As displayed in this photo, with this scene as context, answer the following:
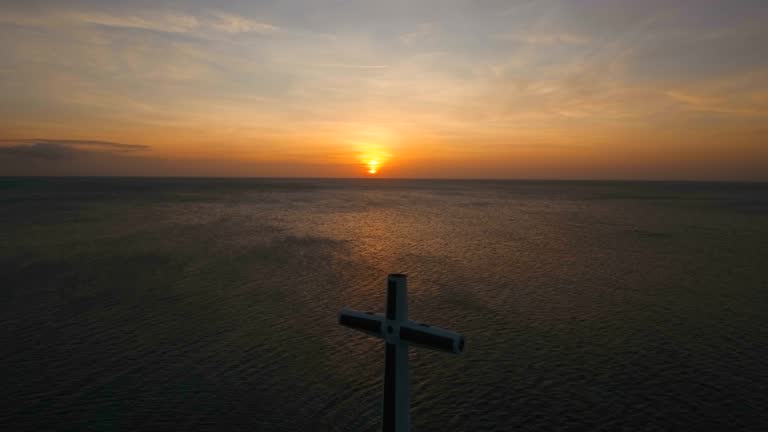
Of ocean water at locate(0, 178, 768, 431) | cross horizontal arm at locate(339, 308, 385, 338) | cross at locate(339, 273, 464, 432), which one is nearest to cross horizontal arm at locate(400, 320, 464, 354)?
cross at locate(339, 273, 464, 432)

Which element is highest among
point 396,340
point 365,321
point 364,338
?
point 365,321

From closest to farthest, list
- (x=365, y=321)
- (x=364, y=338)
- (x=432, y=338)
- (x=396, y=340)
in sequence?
(x=432, y=338) < (x=396, y=340) < (x=365, y=321) < (x=364, y=338)

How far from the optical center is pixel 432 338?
5312mm

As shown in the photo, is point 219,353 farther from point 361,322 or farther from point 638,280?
point 638,280

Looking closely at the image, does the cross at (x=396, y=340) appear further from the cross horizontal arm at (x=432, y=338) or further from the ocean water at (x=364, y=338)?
the ocean water at (x=364, y=338)

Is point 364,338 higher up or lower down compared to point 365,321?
lower down

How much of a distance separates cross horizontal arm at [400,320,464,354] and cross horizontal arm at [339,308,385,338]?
1.19 feet

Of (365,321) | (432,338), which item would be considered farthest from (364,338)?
(432,338)

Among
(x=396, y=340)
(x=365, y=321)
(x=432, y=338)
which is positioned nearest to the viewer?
(x=432, y=338)

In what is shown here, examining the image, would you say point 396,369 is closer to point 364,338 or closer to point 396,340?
point 396,340

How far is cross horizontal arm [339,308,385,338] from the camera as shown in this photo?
5.78 meters

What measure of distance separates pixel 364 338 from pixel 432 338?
671 inches

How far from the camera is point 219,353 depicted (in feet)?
65.4

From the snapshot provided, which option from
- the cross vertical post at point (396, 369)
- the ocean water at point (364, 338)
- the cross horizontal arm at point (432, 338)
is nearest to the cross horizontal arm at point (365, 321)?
the cross vertical post at point (396, 369)
